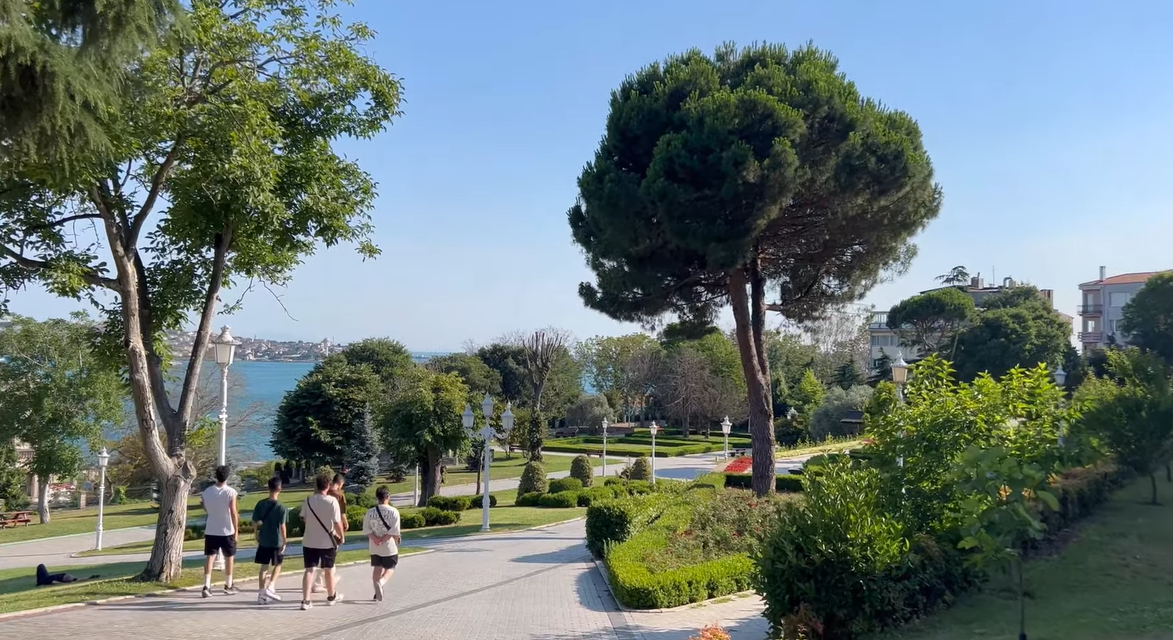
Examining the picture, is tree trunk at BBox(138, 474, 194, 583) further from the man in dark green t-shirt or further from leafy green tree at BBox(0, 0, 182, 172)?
leafy green tree at BBox(0, 0, 182, 172)

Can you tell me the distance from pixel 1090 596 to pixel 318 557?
8.04 m

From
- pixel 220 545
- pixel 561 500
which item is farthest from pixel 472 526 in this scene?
pixel 220 545

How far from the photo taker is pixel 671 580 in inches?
386

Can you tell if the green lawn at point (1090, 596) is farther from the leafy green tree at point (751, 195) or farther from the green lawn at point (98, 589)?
the green lawn at point (98, 589)

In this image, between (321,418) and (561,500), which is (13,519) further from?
(561,500)

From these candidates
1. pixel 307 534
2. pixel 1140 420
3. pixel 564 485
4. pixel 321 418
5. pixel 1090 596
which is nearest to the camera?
pixel 1090 596

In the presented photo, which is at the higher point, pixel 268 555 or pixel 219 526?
pixel 219 526

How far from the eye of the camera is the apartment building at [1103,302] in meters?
71.1

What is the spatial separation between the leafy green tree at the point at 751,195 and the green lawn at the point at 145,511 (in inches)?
888

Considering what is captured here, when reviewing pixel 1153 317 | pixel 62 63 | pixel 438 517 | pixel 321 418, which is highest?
pixel 1153 317

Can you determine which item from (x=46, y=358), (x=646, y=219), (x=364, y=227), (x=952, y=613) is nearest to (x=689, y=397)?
(x=46, y=358)

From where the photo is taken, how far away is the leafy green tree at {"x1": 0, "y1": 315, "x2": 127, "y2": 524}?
34438 mm

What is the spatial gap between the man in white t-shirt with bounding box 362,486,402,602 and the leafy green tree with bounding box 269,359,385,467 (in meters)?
35.1

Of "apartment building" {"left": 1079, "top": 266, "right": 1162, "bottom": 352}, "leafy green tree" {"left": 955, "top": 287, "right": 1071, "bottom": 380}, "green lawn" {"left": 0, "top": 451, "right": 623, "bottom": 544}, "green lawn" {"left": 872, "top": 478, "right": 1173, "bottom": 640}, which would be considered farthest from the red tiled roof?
"green lawn" {"left": 872, "top": 478, "right": 1173, "bottom": 640}
